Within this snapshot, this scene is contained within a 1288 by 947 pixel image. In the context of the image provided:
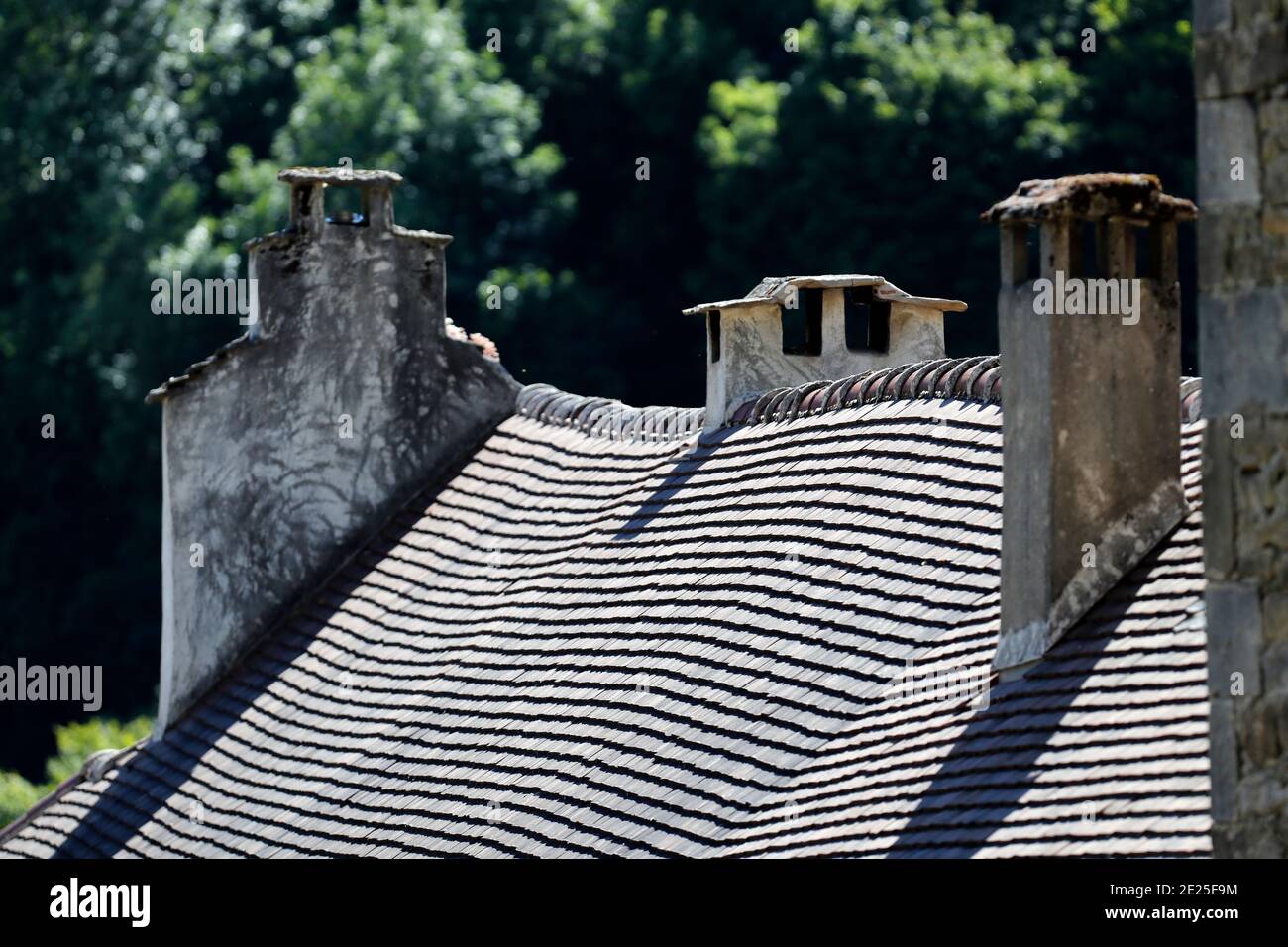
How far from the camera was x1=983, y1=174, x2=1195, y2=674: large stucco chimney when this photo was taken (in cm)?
1603

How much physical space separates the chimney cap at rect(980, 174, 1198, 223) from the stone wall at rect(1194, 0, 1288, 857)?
4042mm

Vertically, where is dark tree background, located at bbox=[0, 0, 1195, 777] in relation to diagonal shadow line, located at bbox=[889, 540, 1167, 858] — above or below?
above

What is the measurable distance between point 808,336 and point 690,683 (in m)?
5.14

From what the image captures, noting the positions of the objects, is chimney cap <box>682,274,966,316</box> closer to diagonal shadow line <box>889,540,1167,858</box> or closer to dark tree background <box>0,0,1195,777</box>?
diagonal shadow line <box>889,540,1167,858</box>

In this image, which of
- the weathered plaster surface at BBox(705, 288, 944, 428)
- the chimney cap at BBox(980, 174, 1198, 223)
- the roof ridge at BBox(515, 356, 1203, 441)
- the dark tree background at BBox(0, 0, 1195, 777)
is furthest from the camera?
the dark tree background at BBox(0, 0, 1195, 777)

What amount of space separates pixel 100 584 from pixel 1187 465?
135 feet

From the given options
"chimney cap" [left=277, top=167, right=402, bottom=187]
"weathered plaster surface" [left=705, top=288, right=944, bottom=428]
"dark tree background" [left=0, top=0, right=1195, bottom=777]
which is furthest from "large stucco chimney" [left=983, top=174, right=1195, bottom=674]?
"dark tree background" [left=0, top=0, right=1195, bottom=777]

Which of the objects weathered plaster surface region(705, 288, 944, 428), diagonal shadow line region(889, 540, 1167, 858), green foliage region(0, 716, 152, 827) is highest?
weathered plaster surface region(705, 288, 944, 428)

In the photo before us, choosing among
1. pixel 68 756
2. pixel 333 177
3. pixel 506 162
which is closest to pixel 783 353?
pixel 333 177

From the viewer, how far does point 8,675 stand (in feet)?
179

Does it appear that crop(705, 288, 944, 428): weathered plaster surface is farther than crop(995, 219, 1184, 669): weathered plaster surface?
Yes

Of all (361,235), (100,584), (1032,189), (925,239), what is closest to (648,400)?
(925,239)

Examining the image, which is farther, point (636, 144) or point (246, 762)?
point (636, 144)

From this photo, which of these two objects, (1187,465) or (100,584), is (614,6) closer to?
(100,584)
